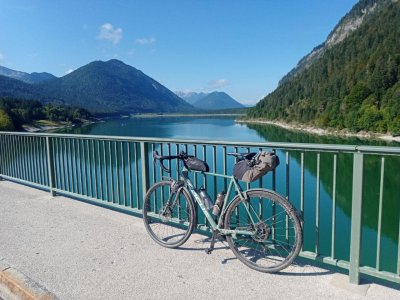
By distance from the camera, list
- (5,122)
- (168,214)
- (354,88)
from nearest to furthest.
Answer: (168,214) → (5,122) → (354,88)

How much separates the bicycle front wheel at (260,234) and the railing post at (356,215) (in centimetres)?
47

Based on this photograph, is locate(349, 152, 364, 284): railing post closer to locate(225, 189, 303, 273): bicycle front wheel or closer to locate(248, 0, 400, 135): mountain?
locate(225, 189, 303, 273): bicycle front wheel

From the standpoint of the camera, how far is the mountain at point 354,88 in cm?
6512

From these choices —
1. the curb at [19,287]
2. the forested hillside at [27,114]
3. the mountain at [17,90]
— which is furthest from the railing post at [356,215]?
the mountain at [17,90]

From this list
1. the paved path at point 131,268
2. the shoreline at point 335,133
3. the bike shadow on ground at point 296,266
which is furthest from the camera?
the shoreline at point 335,133

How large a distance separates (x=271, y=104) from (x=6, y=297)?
392 feet

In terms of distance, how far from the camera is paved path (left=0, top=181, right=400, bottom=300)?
268cm

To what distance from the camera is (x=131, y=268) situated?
10.3 ft

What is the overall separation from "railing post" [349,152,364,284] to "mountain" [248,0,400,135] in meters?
60.2

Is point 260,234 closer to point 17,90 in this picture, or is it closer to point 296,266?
point 296,266

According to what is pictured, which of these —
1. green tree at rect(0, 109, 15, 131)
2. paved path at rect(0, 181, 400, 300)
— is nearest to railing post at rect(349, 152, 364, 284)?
paved path at rect(0, 181, 400, 300)

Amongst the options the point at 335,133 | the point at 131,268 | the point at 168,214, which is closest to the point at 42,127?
the point at 335,133

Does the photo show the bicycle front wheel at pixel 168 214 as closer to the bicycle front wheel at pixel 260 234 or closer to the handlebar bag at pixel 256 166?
the bicycle front wheel at pixel 260 234

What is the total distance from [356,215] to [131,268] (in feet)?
6.65
